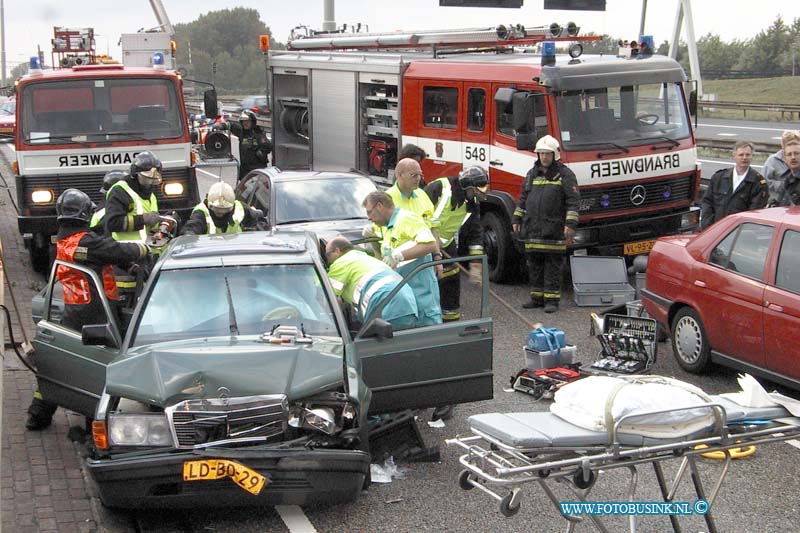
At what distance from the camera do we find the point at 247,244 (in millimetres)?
7098

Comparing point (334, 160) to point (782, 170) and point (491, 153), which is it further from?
point (782, 170)

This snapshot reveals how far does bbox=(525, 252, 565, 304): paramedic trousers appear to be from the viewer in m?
11.2

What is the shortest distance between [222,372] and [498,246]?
7.37 meters

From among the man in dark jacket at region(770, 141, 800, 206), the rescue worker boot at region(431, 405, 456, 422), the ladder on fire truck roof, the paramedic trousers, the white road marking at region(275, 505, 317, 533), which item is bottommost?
the white road marking at region(275, 505, 317, 533)

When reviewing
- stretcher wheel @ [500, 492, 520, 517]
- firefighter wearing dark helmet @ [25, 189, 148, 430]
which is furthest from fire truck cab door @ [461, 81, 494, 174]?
stretcher wheel @ [500, 492, 520, 517]

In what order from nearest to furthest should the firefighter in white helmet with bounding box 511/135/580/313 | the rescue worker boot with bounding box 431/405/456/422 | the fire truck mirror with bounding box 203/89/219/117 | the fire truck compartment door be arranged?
the rescue worker boot with bounding box 431/405/456/422 < the firefighter in white helmet with bounding box 511/135/580/313 < the fire truck mirror with bounding box 203/89/219/117 < the fire truck compartment door

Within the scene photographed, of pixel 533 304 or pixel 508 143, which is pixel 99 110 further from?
pixel 533 304

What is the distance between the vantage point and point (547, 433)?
4.41m

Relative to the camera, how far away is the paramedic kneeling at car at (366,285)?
692 centimetres

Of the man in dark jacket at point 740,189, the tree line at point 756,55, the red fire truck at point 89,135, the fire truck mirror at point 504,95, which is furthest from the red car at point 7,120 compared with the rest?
the tree line at point 756,55

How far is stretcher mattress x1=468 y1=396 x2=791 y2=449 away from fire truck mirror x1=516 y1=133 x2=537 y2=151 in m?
7.30

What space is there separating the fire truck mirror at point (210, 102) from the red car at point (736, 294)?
7307 millimetres

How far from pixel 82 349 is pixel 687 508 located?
13.3 feet

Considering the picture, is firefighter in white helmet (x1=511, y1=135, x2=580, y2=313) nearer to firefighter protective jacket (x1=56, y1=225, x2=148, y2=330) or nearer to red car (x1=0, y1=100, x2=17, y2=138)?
firefighter protective jacket (x1=56, y1=225, x2=148, y2=330)
